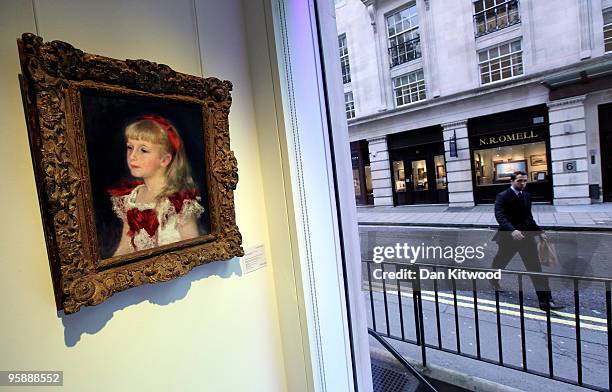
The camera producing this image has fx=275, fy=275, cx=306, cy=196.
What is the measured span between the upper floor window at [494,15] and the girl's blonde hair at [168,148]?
4.47 feet

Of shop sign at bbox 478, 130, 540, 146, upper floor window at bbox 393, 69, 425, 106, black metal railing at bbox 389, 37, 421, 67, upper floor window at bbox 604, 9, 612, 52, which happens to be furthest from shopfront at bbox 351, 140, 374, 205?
upper floor window at bbox 604, 9, 612, 52

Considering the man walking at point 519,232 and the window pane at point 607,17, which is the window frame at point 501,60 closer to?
the window pane at point 607,17

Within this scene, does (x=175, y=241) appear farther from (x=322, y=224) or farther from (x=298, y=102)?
(x=298, y=102)

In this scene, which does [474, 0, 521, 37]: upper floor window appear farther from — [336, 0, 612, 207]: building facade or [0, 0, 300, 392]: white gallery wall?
[0, 0, 300, 392]: white gallery wall

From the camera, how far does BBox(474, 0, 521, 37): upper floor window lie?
1145 mm

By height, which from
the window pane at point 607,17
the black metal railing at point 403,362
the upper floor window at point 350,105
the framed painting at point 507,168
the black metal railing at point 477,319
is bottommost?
the black metal railing at point 403,362

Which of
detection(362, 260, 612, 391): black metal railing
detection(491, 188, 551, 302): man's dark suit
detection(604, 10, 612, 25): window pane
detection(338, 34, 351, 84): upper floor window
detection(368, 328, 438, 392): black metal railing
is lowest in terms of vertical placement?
detection(368, 328, 438, 392): black metal railing

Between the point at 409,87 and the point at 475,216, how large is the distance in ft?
2.51

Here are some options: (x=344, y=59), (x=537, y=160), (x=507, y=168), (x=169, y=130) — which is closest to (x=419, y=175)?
(x=507, y=168)

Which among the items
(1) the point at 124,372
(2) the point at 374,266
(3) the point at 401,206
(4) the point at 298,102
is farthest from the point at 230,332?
(2) the point at 374,266

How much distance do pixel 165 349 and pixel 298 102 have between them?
0.97 m

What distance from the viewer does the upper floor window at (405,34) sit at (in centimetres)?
134

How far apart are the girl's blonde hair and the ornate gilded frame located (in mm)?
85

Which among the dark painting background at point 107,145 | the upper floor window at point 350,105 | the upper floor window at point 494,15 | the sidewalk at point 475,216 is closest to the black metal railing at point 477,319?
the sidewalk at point 475,216
